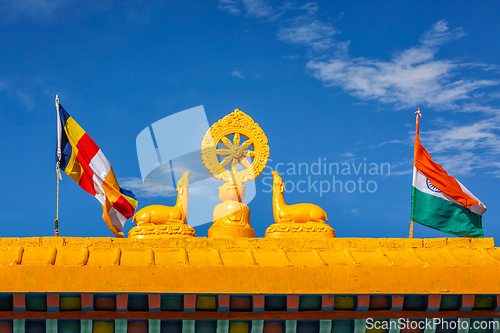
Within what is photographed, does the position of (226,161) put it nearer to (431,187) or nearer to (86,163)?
(86,163)

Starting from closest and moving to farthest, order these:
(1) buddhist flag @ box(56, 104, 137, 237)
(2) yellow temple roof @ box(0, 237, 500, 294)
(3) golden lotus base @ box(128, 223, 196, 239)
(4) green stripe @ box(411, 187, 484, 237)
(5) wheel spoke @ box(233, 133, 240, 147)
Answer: (2) yellow temple roof @ box(0, 237, 500, 294) < (3) golden lotus base @ box(128, 223, 196, 239) < (5) wheel spoke @ box(233, 133, 240, 147) < (1) buddhist flag @ box(56, 104, 137, 237) < (4) green stripe @ box(411, 187, 484, 237)

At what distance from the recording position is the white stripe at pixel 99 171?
11.6 meters

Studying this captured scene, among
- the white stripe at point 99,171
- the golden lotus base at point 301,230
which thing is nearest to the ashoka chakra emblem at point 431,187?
the golden lotus base at point 301,230

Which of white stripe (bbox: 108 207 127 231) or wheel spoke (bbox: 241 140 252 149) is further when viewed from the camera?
white stripe (bbox: 108 207 127 231)

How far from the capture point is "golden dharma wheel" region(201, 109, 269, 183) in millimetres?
10062

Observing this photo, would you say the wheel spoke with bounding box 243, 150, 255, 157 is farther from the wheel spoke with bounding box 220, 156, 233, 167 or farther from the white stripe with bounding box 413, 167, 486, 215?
the white stripe with bounding box 413, 167, 486, 215

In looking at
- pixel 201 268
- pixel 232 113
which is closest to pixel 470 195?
pixel 232 113

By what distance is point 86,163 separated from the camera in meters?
11.7

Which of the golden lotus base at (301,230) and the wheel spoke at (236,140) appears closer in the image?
the golden lotus base at (301,230)

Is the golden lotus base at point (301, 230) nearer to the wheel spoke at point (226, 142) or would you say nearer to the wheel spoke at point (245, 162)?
the wheel spoke at point (245, 162)

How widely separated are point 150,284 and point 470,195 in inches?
312

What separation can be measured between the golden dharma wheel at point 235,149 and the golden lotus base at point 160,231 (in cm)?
126

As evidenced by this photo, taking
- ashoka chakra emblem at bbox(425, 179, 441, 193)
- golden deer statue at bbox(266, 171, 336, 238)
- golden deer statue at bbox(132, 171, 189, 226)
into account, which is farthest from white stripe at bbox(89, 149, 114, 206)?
ashoka chakra emblem at bbox(425, 179, 441, 193)

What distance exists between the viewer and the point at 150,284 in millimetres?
7055
